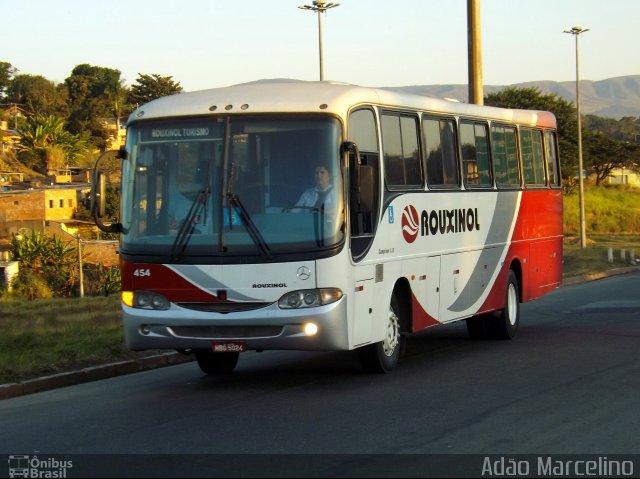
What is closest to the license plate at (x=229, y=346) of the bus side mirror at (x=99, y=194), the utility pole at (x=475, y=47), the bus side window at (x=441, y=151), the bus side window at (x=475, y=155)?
the bus side mirror at (x=99, y=194)

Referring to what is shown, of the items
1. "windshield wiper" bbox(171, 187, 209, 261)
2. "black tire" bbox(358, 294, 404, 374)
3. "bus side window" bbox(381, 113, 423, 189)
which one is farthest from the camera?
"bus side window" bbox(381, 113, 423, 189)

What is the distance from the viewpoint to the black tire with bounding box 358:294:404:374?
40.5ft

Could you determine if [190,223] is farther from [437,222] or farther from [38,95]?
[38,95]

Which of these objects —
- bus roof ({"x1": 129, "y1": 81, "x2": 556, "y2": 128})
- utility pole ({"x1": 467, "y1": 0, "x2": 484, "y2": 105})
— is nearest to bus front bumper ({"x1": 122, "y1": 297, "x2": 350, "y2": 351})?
bus roof ({"x1": 129, "y1": 81, "x2": 556, "y2": 128})

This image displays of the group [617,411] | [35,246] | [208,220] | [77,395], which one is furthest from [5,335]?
[35,246]

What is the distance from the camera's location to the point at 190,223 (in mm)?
11172

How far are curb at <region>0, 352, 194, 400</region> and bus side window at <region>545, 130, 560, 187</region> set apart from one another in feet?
24.4

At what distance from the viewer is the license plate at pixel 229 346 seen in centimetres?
1103

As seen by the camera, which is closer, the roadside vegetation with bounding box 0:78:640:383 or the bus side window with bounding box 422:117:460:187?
the bus side window with bounding box 422:117:460:187

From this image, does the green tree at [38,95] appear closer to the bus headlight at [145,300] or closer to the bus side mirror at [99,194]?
the bus side mirror at [99,194]

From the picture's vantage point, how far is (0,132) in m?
108

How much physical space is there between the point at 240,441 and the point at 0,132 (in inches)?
4115

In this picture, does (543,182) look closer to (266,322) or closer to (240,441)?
(266,322)

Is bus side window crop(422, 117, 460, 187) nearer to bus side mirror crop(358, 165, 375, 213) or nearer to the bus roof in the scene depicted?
the bus roof
